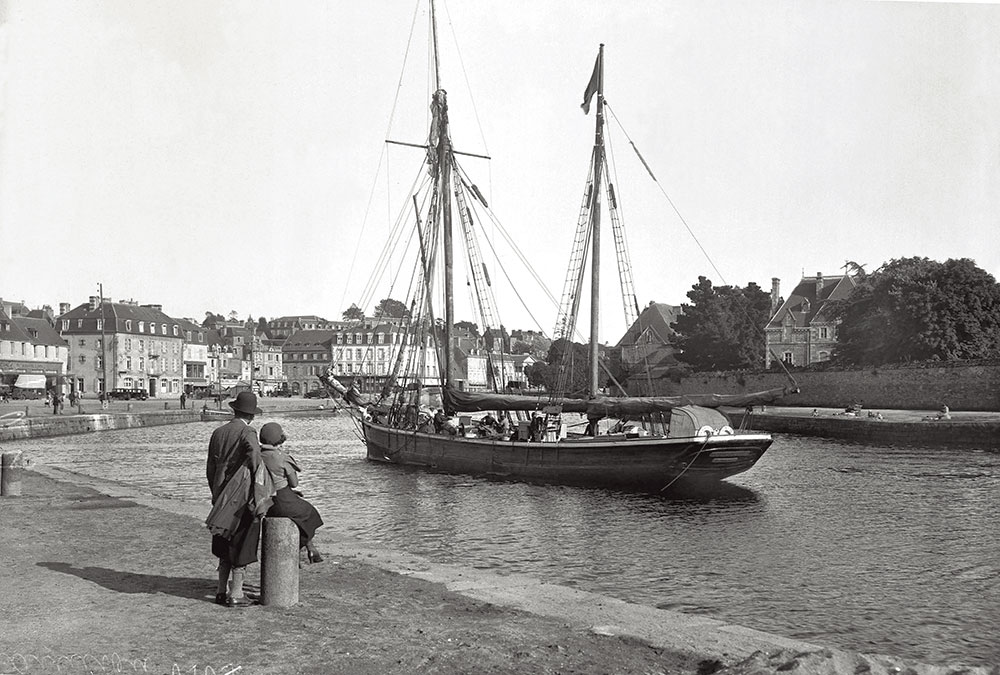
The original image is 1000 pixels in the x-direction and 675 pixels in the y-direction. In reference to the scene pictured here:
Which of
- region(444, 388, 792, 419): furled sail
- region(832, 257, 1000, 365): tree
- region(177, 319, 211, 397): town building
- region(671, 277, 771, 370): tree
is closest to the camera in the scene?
region(444, 388, 792, 419): furled sail

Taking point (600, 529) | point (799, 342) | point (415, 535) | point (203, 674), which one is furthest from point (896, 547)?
point (799, 342)

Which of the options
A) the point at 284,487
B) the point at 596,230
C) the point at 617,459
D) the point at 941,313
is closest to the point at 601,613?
the point at 284,487

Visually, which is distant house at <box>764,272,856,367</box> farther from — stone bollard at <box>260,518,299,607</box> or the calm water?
stone bollard at <box>260,518,299,607</box>

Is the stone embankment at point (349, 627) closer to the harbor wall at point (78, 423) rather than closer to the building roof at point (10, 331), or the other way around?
the harbor wall at point (78, 423)

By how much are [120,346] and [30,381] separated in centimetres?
1656

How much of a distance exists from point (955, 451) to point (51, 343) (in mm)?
80401

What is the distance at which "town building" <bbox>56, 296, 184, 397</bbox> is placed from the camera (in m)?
92.7

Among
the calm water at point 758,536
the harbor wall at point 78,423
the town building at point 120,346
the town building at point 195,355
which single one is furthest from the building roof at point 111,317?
the calm water at point 758,536

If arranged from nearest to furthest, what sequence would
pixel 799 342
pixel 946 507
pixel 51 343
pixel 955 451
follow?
1. pixel 946 507
2. pixel 955 451
3. pixel 51 343
4. pixel 799 342

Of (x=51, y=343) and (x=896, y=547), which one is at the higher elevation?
(x=51, y=343)

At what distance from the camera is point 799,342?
313 ft

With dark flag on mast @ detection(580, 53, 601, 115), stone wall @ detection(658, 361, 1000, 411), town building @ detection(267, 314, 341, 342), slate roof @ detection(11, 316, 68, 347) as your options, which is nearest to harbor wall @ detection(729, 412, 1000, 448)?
stone wall @ detection(658, 361, 1000, 411)

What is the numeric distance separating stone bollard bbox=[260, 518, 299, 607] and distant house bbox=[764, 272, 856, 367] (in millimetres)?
87289

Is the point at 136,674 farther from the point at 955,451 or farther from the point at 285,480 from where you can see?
the point at 955,451
